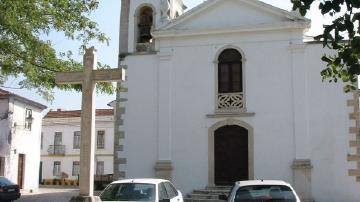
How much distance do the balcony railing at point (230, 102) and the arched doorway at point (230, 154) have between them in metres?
0.70

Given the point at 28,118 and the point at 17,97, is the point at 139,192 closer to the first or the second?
the point at 17,97

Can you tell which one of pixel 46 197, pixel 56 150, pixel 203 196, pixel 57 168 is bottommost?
pixel 46 197

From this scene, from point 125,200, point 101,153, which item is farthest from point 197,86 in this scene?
point 101,153

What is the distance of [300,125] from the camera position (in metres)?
20.3

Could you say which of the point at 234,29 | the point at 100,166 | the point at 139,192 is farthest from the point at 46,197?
the point at 100,166

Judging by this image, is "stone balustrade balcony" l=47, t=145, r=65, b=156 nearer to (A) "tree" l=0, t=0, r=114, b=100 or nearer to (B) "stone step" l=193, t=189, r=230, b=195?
(B) "stone step" l=193, t=189, r=230, b=195

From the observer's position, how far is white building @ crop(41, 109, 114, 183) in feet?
162

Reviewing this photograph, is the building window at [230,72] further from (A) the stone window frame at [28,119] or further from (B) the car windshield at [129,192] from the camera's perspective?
(A) the stone window frame at [28,119]

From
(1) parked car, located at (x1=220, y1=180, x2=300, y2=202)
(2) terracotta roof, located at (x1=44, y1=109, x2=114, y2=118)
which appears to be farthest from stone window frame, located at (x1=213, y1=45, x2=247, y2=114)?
(2) terracotta roof, located at (x1=44, y1=109, x2=114, y2=118)

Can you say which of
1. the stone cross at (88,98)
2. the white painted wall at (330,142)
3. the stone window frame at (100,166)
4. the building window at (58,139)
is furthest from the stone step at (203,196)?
the building window at (58,139)

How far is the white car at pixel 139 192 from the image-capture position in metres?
11.6

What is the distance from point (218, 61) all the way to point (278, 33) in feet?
8.49

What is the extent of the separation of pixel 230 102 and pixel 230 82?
2.66 ft

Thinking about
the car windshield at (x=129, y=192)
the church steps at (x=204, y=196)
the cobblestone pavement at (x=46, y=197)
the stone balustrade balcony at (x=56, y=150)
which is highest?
the stone balustrade balcony at (x=56, y=150)
